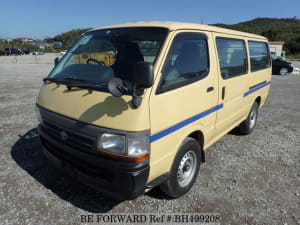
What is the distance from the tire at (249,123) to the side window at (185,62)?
244 centimetres

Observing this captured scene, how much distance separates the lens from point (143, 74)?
196cm

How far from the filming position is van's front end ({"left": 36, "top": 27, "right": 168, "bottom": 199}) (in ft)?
6.95

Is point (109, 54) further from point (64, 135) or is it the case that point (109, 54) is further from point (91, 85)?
point (64, 135)

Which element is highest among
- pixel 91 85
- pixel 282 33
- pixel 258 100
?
pixel 282 33

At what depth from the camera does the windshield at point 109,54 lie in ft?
8.50

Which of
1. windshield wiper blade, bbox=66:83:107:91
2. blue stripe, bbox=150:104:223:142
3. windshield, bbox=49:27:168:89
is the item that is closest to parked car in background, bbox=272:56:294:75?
blue stripe, bbox=150:104:223:142

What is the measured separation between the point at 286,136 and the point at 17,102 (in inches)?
311

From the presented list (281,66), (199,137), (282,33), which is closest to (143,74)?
(199,137)

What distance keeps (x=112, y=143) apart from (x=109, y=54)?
4.57ft

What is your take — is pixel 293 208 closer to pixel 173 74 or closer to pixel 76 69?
pixel 173 74

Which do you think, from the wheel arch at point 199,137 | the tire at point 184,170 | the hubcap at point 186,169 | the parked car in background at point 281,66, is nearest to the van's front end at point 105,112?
the tire at point 184,170

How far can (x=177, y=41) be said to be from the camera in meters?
2.61

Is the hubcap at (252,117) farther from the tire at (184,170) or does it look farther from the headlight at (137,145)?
the headlight at (137,145)

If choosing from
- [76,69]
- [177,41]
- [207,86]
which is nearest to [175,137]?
[207,86]
